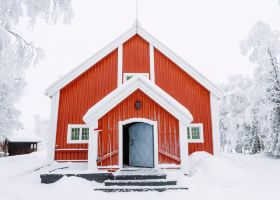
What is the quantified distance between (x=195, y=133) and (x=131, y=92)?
4756 mm

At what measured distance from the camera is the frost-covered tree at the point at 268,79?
15.2 m

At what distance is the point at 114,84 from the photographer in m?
14.0

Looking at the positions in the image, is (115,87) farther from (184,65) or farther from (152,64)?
(184,65)

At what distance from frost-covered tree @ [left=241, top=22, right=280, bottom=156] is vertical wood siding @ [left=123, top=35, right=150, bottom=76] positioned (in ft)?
24.2

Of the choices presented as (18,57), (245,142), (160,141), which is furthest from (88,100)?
(245,142)

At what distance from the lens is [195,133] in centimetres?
1364

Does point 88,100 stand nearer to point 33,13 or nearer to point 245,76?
point 33,13

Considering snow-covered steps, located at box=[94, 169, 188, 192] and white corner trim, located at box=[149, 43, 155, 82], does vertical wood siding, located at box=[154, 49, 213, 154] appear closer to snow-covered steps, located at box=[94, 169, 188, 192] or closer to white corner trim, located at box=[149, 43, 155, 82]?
white corner trim, located at box=[149, 43, 155, 82]

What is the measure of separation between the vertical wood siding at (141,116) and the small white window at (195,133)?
2.96m

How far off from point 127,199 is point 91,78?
8.32 meters

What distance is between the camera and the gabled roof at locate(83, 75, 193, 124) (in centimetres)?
1055

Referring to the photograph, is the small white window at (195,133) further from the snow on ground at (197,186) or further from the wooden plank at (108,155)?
the wooden plank at (108,155)

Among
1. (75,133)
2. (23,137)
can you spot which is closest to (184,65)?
(75,133)

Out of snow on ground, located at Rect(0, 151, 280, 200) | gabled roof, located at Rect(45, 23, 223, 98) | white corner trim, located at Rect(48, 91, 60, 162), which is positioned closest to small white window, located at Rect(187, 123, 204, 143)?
snow on ground, located at Rect(0, 151, 280, 200)
